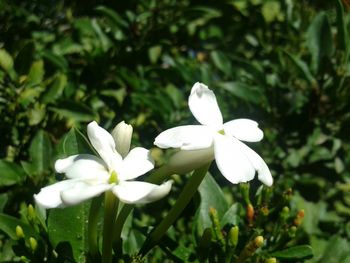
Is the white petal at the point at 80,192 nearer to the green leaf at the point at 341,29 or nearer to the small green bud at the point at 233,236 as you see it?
the small green bud at the point at 233,236

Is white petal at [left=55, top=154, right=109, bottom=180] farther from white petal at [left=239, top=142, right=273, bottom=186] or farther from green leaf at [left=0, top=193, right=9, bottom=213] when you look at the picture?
green leaf at [left=0, top=193, right=9, bottom=213]

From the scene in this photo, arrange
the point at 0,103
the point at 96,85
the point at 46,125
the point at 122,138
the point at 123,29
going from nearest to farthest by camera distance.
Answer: the point at 122,138
the point at 0,103
the point at 46,125
the point at 96,85
the point at 123,29

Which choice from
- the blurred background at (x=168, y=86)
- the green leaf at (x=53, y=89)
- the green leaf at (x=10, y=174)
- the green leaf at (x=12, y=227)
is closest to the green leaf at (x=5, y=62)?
the blurred background at (x=168, y=86)

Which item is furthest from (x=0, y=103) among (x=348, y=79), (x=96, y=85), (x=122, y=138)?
(x=348, y=79)

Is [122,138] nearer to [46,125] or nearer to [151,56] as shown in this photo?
[46,125]

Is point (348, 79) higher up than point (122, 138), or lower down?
lower down

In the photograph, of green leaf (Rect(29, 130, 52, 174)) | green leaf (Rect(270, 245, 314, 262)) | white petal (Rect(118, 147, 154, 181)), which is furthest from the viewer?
green leaf (Rect(29, 130, 52, 174))

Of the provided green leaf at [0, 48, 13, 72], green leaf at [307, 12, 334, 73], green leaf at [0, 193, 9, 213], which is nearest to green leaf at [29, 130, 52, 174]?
green leaf at [0, 193, 9, 213]

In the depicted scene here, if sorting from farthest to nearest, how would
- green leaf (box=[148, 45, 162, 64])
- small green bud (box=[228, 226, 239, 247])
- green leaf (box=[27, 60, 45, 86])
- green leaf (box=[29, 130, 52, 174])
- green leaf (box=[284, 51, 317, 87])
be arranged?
green leaf (box=[148, 45, 162, 64])
green leaf (box=[284, 51, 317, 87])
green leaf (box=[27, 60, 45, 86])
green leaf (box=[29, 130, 52, 174])
small green bud (box=[228, 226, 239, 247])

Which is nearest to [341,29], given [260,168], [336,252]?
[336,252]
